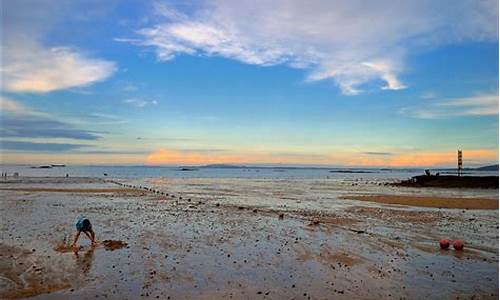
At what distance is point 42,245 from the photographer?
17422mm

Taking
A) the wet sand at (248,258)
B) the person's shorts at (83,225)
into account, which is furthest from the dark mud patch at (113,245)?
the person's shorts at (83,225)

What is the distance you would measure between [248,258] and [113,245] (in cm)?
592

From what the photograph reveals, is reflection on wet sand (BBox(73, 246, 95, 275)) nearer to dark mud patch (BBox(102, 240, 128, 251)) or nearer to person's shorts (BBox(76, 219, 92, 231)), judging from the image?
dark mud patch (BBox(102, 240, 128, 251))

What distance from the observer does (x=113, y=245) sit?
688 inches

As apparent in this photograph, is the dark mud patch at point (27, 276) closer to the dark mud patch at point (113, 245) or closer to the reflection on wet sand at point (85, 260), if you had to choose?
the reflection on wet sand at point (85, 260)

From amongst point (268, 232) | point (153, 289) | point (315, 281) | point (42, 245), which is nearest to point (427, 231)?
point (268, 232)

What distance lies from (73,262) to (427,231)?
17104 millimetres

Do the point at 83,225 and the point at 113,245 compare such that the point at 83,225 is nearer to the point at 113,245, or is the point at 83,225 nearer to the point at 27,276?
the point at 113,245

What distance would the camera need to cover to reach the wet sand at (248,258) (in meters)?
11.7

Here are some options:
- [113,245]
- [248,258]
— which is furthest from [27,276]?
[248,258]

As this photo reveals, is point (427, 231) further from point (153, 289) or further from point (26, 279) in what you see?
point (26, 279)

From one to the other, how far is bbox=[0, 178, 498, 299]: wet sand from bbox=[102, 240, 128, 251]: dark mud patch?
4 centimetres

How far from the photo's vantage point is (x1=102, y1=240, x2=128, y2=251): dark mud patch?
667 inches

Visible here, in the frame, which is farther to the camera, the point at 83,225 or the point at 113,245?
the point at 83,225
